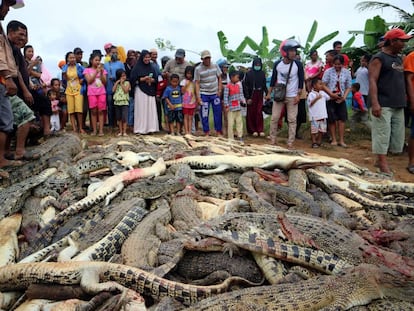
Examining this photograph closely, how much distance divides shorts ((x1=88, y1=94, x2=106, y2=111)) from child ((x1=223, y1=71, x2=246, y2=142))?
3.01 metres

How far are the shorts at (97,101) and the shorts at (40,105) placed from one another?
109 inches

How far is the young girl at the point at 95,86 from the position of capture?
9586 millimetres

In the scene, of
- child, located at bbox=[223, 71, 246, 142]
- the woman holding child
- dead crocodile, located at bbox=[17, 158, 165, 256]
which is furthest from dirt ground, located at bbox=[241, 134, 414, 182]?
dead crocodile, located at bbox=[17, 158, 165, 256]

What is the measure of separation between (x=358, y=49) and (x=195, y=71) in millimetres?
5939

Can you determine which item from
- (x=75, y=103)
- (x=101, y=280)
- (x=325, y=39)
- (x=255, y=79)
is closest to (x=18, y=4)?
(x=101, y=280)

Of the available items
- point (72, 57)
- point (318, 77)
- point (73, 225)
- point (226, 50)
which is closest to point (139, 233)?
point (73, 225)

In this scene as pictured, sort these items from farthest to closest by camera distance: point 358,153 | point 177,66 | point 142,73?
point 177,66 → point 142,73 → point 358,153

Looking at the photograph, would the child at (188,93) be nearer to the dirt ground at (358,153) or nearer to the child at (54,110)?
the dirt ground at (358,153)

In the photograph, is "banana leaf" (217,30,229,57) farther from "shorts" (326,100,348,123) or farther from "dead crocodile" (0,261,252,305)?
"dead crocodile" (0,261,252,305)

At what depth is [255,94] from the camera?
10672mm

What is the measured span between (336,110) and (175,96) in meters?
3.94

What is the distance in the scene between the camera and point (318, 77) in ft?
34.3

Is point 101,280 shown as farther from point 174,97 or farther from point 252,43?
point 252,43

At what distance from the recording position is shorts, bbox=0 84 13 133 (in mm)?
4762
